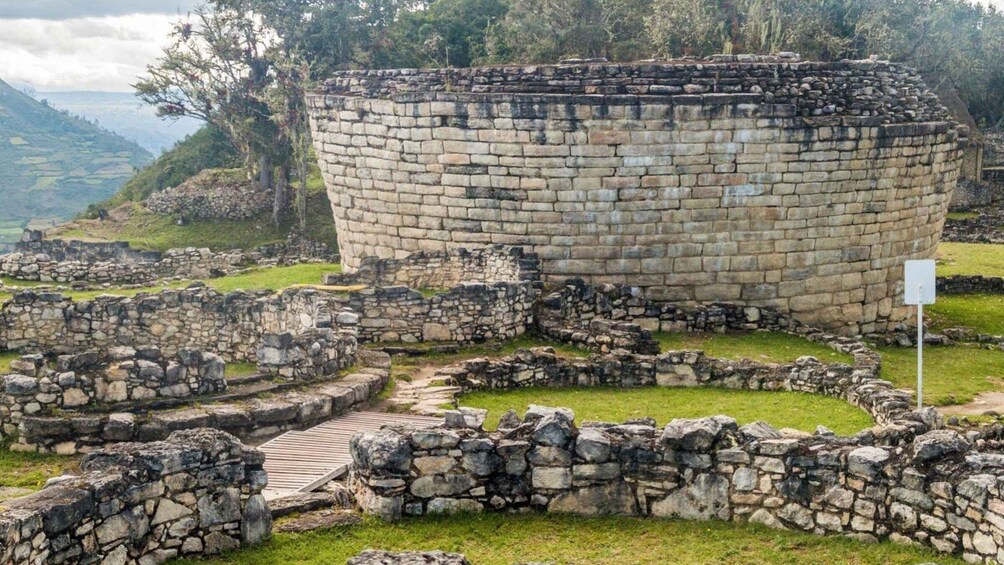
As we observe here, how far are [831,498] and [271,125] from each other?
34.9m

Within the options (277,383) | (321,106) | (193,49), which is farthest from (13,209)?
(277,383)

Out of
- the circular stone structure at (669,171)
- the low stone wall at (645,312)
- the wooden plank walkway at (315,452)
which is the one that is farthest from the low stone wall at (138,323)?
the circular stone structure at (669,171)

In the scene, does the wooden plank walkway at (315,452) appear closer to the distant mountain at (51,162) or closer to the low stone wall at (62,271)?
the low stone wall at (62,271)

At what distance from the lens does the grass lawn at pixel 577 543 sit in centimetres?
1154

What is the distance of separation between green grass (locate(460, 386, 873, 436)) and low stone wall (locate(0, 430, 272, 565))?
607 centimetres

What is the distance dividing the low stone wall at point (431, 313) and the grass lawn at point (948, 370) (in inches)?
279

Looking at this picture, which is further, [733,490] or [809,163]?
[809,163]

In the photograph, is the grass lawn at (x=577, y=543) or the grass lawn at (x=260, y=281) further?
the grass lawn at (x=260, y=281)

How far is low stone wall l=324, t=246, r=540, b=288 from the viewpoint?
83.4 feet

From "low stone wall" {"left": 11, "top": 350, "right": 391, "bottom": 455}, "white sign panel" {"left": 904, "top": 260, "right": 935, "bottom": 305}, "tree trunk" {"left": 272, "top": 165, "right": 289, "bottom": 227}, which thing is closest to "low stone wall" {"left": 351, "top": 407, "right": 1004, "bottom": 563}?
"low stone wall" {"left": 11, "top": 350, "right": 391, "bottom": 455}

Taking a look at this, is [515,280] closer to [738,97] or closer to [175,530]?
[738,97]

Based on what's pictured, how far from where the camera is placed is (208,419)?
52.1ft

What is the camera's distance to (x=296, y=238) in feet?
135

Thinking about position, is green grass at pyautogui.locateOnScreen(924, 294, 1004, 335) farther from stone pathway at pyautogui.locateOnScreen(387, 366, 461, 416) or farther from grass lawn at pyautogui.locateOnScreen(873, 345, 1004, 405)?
stone pathway at pyautogui.locateOnScreen(387, 366, 461, 416)
